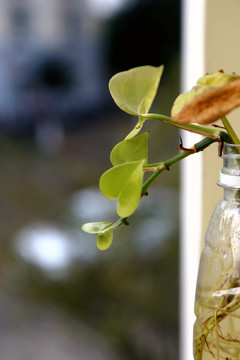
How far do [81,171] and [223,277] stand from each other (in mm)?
903

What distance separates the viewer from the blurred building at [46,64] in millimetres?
1179

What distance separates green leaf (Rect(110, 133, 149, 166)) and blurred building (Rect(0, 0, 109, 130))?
0.86 meters

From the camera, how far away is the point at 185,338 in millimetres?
876

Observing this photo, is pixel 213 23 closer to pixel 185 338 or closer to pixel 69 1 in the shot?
pixel 185 338

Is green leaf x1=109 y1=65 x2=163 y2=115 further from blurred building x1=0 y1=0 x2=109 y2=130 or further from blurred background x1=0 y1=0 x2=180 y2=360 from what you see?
blurred building x1=0 y1=0 x2=109 y2=130

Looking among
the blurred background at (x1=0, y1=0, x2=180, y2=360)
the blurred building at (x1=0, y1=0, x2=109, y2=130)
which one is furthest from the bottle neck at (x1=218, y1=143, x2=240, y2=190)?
the blurred building at (x1=0, y1=0, x2=109, y2=130)

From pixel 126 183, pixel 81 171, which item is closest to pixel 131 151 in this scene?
pixel 126 183

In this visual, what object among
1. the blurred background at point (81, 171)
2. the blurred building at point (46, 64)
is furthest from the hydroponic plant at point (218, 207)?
the blurred building at point (46, 64)

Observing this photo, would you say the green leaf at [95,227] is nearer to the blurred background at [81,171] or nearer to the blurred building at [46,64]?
the blurred background at [81,171]

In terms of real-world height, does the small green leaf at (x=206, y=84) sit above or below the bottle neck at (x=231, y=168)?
above

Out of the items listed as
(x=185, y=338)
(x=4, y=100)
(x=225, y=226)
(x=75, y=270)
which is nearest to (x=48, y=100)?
(x=4, y=100)

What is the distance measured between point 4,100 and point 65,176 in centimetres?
25

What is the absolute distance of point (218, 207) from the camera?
33cm

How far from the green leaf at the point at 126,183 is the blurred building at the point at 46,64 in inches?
35.2
